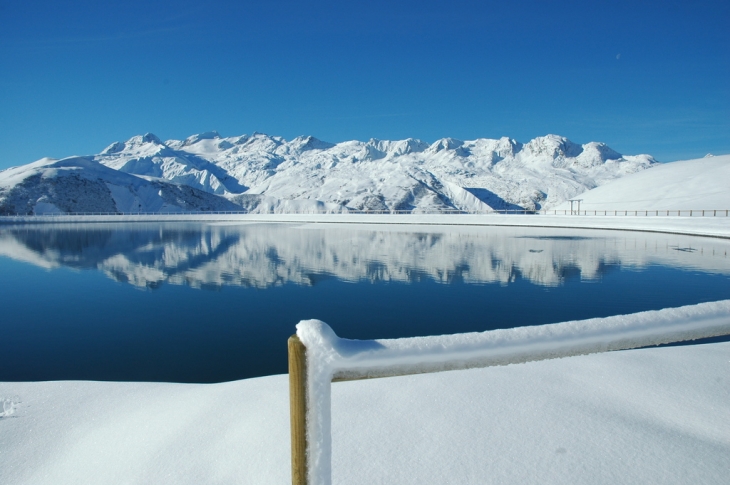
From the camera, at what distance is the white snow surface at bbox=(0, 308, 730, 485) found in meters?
3.00

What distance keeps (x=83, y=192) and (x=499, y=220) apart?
105627mm

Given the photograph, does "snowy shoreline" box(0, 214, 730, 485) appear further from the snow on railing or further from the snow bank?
the snow on railing

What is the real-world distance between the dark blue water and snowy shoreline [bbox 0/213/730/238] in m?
11.5

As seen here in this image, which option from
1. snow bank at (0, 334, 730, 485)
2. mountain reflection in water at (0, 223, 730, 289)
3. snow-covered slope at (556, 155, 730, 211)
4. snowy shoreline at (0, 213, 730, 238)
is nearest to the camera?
snow bank at (0, 334, 730, 485)

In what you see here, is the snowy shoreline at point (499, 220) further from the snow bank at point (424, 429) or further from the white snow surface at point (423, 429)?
the snow bank at point (424, 429)

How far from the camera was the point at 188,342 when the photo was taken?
341 inches

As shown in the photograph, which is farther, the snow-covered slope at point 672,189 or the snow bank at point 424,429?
the snow-covered slope at point 672,189

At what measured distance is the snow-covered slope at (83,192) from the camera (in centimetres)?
10681

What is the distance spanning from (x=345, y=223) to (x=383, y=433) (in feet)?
168

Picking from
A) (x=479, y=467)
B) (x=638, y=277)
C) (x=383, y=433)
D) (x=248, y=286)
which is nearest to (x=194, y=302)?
(x=248, y=286)

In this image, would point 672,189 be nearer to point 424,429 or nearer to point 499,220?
point 499,220

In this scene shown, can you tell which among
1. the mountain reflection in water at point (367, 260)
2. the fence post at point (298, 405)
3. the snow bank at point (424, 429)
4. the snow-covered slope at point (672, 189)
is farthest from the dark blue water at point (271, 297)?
the snow-covered slope at point (672, 189)

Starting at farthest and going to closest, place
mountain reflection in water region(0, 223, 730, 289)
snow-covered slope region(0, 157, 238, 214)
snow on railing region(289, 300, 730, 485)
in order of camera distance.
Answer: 1. snow-covered slope region(0, 157, 238, 214)
2. mountain reflection in water region(0, 223, 730, 289)
3. snow on railing region(289, 300, 730, 485)

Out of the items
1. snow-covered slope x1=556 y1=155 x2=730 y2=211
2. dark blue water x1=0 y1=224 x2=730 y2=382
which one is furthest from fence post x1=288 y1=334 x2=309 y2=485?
snow-covered slope x1=556 y1=155 x2=730 y2=211
